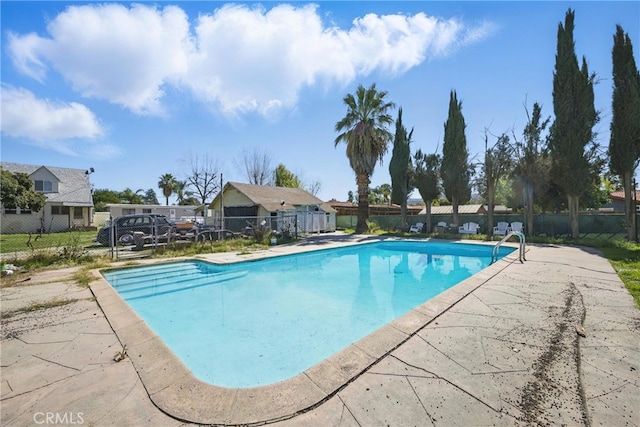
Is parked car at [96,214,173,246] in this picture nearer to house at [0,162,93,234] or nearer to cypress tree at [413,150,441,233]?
house at [0,162,93,234]

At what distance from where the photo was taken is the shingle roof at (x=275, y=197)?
2095cm

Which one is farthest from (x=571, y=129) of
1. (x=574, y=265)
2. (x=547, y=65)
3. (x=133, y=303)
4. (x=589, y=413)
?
(x=133, y=303)

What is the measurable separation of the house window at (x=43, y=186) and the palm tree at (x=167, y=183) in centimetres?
2284

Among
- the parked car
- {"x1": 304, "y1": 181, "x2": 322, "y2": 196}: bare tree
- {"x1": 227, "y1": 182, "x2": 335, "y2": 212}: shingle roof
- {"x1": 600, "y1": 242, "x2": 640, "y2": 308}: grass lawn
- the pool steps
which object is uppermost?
{"x1": 304, "y1": 181, "x2": 322, "y2": 196}: bare tree

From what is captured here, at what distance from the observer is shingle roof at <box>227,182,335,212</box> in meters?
21.0

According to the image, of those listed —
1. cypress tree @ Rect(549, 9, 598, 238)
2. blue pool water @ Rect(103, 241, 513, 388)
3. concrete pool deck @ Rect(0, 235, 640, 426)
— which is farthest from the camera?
cypress tree @ Rect(549, 9, 598, 238)

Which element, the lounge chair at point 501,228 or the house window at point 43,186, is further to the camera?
the house window at point 43,186

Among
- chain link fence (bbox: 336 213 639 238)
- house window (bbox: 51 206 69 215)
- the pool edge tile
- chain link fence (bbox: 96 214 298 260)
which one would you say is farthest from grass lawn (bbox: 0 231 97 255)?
chain link fence (bbox: 336 213 639 238)

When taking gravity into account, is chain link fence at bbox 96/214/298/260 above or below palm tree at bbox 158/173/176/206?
below

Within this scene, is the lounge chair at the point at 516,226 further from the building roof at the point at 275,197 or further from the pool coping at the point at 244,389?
the pool coping at the point at 244,389

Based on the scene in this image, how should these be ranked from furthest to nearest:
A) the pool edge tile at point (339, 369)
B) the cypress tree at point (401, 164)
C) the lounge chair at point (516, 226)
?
the cypress tree at point (401, 164) → the lounge chair at point (516, 226) → the pool edge tile at point (339, 369)

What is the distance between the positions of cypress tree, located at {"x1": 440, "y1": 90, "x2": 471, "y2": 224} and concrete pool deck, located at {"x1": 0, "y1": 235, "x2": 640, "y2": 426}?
53.7 feet

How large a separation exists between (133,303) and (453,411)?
7013 millimetres

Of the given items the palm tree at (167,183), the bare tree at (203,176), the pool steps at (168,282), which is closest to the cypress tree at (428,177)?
the pool steps at (168,282)
